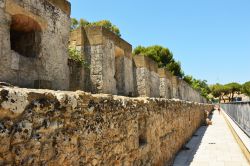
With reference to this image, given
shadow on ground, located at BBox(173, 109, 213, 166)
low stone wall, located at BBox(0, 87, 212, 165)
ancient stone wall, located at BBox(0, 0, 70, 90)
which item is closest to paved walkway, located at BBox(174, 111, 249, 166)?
shadow on ground, located at BBox(173, 109, 213, 166)

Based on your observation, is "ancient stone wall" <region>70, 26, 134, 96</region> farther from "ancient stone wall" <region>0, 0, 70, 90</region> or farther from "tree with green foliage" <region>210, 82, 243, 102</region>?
"tree with green foliage" <region>210, 82, 243, 102</region>

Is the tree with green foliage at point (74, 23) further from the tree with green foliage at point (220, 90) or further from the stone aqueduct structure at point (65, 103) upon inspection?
the tree with green foliage at point (220, 90)

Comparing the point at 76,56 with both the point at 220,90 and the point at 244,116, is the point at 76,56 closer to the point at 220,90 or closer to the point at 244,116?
the point at 244,116

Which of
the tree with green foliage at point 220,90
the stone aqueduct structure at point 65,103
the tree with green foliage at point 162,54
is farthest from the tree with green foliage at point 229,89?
the stone aqueduct structure at point 65,103

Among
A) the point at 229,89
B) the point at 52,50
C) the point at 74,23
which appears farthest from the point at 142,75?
the point at 229,89

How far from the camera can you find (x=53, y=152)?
2.30 m

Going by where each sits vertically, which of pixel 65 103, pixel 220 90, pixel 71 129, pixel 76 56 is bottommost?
pixel 71 129

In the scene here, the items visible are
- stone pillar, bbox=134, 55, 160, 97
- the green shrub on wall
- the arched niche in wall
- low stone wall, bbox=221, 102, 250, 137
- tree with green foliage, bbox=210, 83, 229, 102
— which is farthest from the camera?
tree with green foliage, bbox=210, 83, 229, 102

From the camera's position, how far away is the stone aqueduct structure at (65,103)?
2047mm

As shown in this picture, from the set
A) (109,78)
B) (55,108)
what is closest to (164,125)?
(109,78)

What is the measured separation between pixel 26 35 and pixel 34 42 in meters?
0.17

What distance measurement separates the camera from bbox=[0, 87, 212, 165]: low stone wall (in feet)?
6.32

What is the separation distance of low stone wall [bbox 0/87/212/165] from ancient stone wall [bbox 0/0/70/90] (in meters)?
0.97

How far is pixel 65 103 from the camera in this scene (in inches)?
99.3
